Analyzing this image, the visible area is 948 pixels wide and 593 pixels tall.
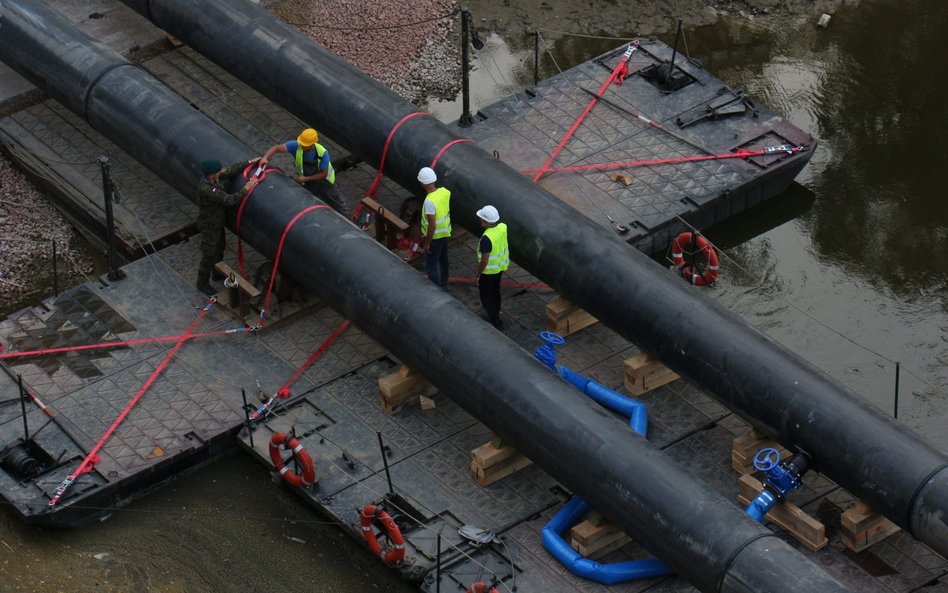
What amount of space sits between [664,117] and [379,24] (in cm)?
541

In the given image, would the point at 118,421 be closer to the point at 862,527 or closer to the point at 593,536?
the point at 593,536

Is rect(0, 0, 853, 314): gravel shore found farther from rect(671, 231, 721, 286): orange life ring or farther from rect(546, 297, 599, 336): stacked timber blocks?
rect(546, 297, 599, 336): stacked timber blocks

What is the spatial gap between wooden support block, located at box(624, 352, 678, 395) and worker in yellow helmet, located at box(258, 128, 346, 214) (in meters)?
4.50

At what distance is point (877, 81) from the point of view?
26484 millimetres

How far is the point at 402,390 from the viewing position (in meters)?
19.7

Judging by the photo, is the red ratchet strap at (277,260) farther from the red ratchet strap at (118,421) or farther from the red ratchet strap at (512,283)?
the red ratchet strap at (512,283)

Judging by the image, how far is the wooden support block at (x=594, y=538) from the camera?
58.1 ft

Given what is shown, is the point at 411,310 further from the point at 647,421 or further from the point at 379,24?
the point at 379,24

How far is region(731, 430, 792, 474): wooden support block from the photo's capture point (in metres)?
18.7

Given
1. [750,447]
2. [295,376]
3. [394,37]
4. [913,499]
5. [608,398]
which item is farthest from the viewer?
[394,37]

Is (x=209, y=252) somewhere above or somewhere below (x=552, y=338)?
below

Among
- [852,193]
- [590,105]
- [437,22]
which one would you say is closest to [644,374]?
[590,105]

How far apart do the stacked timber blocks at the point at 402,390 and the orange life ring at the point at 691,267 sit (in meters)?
4.02

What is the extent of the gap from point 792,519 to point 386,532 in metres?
4.26
